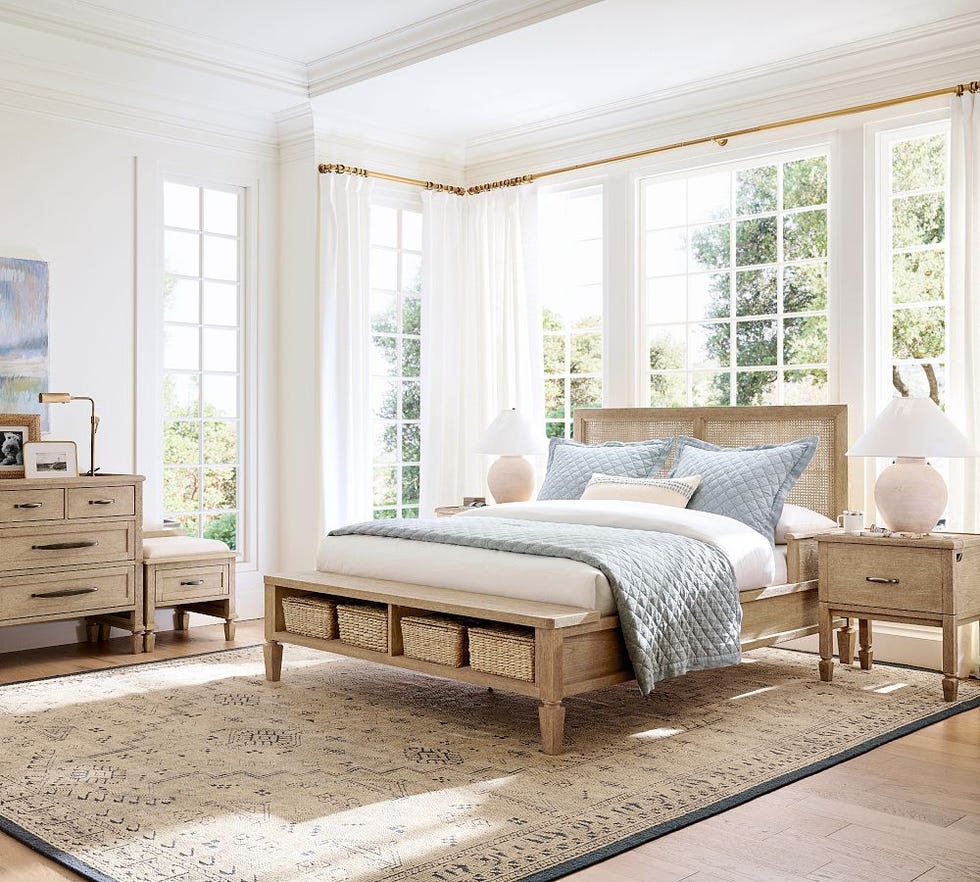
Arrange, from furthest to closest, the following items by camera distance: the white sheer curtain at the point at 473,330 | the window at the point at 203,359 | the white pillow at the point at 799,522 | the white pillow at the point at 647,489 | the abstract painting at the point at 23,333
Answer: the white sheer curtain at the point at 473,330 → the window at the point at 203,359 → the abstract painting at the point at 23,333 → the white pillow at the point at 647,489 → the white pillow at the point at 799,522

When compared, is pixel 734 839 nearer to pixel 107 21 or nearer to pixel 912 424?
pixel 912 424

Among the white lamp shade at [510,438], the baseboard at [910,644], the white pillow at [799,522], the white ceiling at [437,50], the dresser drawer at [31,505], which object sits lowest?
the baseboard at [910,644]

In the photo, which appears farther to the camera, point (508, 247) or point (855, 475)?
point (508, 247)

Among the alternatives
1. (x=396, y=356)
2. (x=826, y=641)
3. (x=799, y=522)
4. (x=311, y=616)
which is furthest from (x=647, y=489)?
(x=396, y=356)

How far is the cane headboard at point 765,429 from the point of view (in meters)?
5.03

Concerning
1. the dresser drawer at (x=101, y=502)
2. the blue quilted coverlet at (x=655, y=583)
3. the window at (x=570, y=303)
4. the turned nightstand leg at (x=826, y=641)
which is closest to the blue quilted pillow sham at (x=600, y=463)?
the window at (x=570, y=303)

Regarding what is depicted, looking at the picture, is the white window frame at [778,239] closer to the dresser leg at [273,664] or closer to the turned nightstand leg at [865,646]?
the turned nightstand leg at [865,646]

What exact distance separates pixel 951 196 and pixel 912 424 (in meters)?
1.12

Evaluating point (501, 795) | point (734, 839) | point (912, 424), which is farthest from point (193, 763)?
point (912, 424)

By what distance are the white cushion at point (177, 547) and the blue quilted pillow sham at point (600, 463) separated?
163 cm

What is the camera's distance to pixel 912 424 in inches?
166

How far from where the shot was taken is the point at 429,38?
509cm

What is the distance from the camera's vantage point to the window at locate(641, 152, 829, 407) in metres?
5.33

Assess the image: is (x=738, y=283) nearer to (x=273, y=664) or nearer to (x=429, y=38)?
(x=429, y=38)
